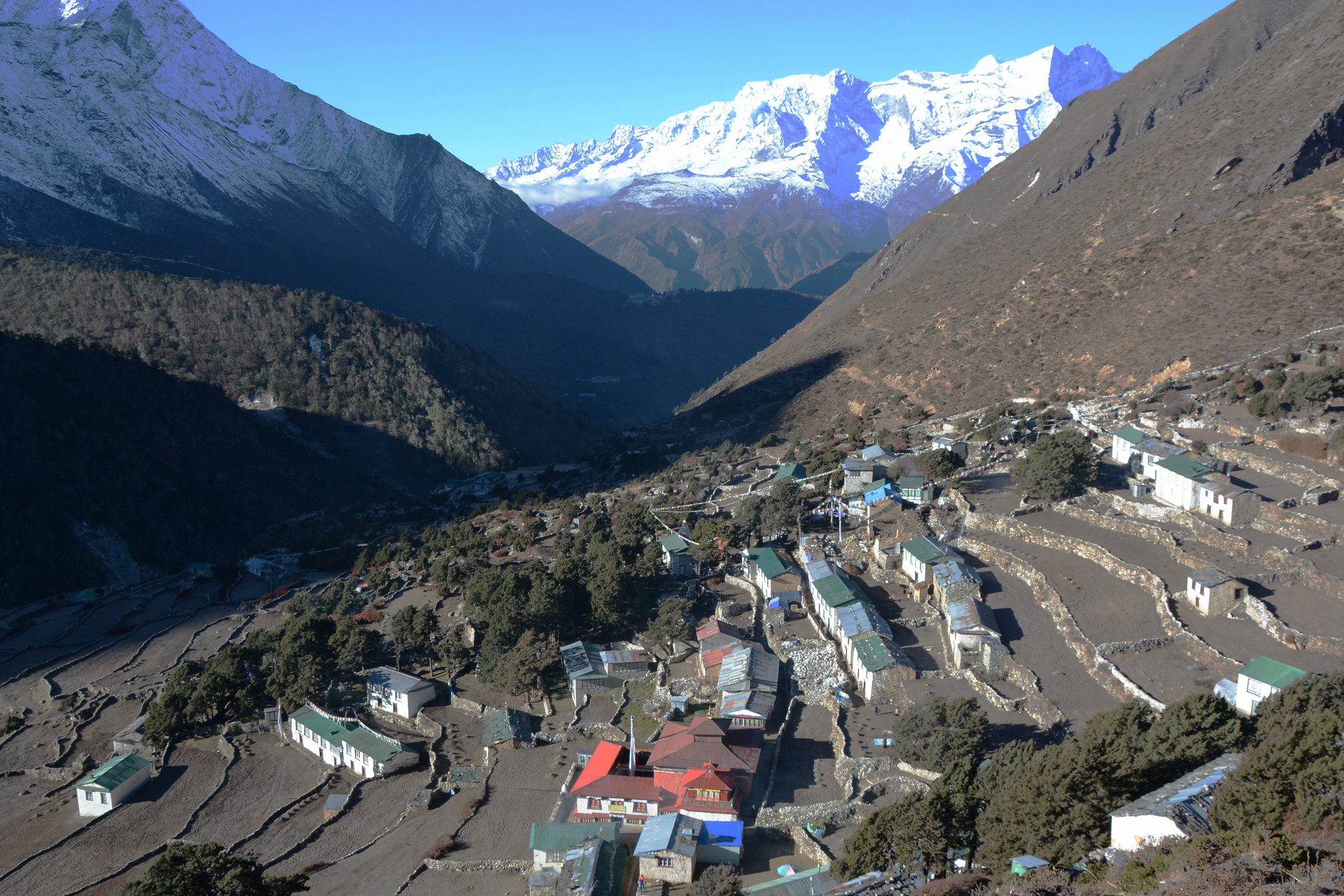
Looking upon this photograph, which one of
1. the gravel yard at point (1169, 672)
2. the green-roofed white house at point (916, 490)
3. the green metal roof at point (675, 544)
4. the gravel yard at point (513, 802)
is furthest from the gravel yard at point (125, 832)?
the green-roofed white house at point (916, 490)

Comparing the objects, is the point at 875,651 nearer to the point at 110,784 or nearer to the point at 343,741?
the point at 343,741

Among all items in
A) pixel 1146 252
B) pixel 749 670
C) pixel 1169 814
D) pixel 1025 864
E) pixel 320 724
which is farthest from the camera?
pixel 1146 252

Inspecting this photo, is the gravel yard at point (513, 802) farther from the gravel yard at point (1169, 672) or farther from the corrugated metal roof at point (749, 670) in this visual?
the gravel yard at point (1169, 672)

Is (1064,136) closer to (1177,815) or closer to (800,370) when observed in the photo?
(800,370)

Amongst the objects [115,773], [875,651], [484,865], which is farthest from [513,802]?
[115,773]

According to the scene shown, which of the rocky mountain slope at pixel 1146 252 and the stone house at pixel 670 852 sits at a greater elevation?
the rocky mountain slope at pixel 1146 252

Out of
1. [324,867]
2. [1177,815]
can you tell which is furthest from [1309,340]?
[324,867]
